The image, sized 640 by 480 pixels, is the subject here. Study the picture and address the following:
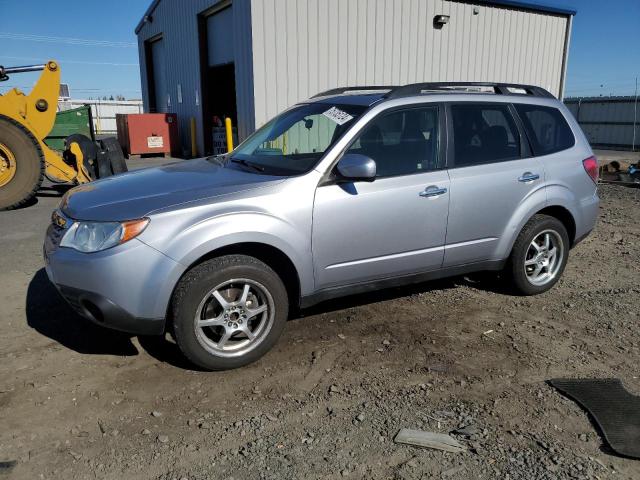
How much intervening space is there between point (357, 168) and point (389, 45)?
33.9 ft

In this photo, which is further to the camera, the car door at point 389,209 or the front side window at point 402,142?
the front side window at point 402,142

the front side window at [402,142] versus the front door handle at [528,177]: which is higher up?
the front side window at [402,142]

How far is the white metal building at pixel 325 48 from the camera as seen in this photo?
11.5m

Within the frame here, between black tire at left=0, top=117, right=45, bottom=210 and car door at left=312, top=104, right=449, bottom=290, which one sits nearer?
car door at left=312, top=104, right=449, bottom=290

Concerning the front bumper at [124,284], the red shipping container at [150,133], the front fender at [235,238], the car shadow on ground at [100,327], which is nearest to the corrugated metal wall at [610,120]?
the red shipping container at [150,133]

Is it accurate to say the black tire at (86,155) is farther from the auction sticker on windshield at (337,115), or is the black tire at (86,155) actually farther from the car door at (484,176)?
the car door at (484,176)

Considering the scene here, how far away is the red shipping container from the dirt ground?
1225cm

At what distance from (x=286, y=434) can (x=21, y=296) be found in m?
3.21

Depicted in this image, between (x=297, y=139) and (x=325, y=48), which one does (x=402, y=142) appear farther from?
(x=325, y=48)

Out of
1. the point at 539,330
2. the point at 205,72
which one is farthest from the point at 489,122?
the point at 205,72

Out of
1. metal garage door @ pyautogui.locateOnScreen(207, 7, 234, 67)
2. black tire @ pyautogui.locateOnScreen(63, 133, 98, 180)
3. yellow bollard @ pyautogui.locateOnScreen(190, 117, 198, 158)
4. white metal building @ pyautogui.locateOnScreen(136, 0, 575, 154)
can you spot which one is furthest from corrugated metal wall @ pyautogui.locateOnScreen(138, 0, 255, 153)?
black tire @ pyautogui.locateOnScreen(63, 133, 98, 180)

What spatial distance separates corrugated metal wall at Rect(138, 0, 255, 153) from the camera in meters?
11.6

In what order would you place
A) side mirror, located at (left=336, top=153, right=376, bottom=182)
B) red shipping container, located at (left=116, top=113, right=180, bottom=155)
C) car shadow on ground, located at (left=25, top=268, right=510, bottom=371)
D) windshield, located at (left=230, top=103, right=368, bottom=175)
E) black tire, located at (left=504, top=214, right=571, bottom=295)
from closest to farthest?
side mirror, located at (left=336, top=153, right=376, bottom=182) < car shadow on ground, located at (left=25, top=268, right=510, bottom=371) < windshield, located at (left=230, top=103, right=368, bottom=175) < black tire, located at (left=504, top=214, right=571, bottom=295) < red shipping container, located at (left=116, top=113, right=180, bottom=155)

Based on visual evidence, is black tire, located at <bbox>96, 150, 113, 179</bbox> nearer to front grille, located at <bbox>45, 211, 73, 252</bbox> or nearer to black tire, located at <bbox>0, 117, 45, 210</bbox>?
black tire, located at <bbox>0, 117, 45, 210</bbox>
